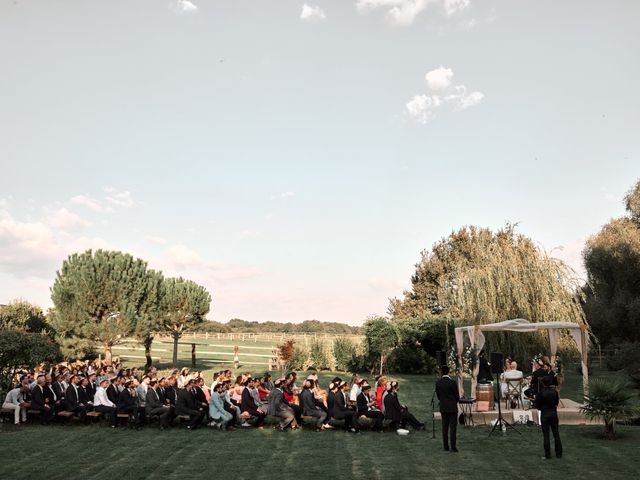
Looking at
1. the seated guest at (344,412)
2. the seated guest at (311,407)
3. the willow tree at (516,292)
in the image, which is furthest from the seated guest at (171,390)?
the willow tree at (516,292)

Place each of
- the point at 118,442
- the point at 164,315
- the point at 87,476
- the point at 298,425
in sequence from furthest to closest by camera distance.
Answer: the point at 164,315
the point at 298,425
the point at 118,442
the point at 87,476

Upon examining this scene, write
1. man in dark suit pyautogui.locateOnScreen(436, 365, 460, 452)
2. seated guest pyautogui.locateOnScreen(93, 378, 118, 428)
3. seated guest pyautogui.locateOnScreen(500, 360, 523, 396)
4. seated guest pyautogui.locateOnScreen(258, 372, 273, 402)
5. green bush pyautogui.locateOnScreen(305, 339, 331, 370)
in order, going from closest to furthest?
man in dark suit pyautogui.locateOnScreen(436, 365, 460, 452)
seated guest pyautogui.locateOnScreen(93, 378, 118, 428)
seated guest pyautogui.locateOnScreen(500, 360, 523, 396)
seated guest pyautogui.locateOnScreen(258, 372, 273, 402)
green bush pyautogui.locateOnScreen(305, 339, 331, 370)

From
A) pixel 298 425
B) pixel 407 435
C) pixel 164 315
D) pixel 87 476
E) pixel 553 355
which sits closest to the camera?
pixel 87 476

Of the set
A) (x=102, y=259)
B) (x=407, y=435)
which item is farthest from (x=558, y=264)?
(x=102, y=259)

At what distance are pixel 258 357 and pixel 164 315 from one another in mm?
15270

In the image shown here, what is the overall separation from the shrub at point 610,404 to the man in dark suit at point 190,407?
9192mm

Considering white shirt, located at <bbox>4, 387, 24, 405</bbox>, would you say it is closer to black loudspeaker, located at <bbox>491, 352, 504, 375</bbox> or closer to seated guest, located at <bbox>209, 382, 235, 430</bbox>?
seated guest, located at <bbox>209, 382, 235, 430</bbox>

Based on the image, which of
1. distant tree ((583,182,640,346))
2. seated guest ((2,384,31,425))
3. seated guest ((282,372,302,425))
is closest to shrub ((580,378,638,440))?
seated guest ((282,372,302,425))

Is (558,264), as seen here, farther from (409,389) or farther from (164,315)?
(164,315)

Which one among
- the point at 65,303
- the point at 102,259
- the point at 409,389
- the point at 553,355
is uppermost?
the point at 102,259

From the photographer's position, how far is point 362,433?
14.3 m

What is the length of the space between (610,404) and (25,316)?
125 feet

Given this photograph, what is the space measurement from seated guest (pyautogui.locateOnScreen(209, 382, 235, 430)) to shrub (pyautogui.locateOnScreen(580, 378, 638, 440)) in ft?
27.9

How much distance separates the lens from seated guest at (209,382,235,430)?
14781 millimetres
